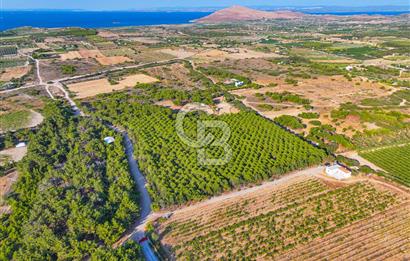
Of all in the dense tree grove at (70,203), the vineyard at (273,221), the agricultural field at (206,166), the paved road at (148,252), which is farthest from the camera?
the agricultural field at (206,166)

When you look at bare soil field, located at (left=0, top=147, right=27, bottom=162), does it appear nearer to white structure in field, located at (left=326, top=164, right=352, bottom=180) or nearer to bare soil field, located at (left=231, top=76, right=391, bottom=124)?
bare soil field, located at (left=231, top=76, right=391, bottom=124)

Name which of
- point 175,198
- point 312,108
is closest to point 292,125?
point 312,108

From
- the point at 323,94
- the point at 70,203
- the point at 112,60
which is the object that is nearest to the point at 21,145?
the point at 70,203

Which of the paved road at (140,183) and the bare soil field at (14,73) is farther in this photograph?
the bare soil field at (14,73)

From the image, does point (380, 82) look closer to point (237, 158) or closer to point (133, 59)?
point (237, 158)

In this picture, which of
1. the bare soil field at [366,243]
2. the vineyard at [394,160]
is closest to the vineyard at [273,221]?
the bare soil field at [366,243]

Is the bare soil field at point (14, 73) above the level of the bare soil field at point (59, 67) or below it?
above

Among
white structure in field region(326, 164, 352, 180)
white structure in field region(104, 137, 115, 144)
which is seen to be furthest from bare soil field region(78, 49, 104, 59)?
white structure in field region(326, 164, 352, 180)

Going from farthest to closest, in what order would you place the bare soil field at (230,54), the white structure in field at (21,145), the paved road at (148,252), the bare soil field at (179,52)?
the bare soil field at (179,52), the bare soil field at (230,54), the white structure in field at (21,145), the paved road at (148,252)

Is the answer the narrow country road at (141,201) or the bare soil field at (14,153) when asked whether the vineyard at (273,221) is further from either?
the bare soil field at (14,153)

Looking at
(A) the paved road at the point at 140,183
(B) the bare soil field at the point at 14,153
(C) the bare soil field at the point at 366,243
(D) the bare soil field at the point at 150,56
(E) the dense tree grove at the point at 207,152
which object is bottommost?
(D) the bare soil field at the point at 150,56
